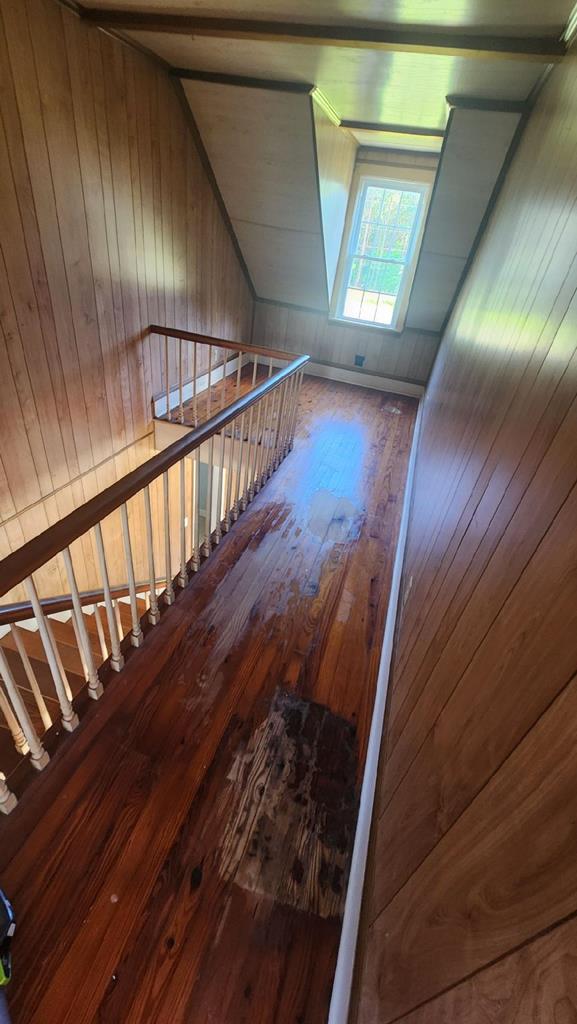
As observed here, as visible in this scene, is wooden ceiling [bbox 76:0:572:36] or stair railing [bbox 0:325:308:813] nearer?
stair railing [bbox 0:325:308:813]

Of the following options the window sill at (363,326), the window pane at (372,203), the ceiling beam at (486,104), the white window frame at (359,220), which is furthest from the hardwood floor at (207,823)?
the window pane at (372,203)

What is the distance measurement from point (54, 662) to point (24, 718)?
0.16 m

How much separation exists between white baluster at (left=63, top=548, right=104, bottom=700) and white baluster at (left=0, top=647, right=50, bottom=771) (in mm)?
217

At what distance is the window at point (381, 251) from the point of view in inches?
182

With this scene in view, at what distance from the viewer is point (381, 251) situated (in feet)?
16.2

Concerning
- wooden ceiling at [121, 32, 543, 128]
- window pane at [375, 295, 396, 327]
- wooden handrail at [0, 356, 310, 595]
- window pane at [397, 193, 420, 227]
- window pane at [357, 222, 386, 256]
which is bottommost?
wooden handrail at [0, 356, 310, 595]

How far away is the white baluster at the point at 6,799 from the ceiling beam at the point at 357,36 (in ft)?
11.1

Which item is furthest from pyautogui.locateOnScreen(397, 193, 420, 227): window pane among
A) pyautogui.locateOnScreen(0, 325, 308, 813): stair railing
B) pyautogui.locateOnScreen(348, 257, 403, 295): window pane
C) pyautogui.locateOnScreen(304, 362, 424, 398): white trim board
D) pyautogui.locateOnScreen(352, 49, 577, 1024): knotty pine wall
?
pyautogui.locateOnScreen(352, 49, 577, 1024): knotty pine wall

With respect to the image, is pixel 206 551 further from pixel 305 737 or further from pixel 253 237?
pixel 253 237

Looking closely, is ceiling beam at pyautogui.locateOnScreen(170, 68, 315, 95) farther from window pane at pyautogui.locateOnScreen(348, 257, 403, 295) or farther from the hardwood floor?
the hardwood floor

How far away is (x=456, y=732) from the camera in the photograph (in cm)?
82

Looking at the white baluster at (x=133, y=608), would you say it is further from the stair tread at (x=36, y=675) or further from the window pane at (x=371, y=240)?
the window pane at (x=371, y=240)

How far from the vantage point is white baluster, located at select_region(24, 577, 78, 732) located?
Answer: 3.87 ft

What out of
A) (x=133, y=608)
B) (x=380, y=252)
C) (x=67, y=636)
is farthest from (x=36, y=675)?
(x=380, y=252)
